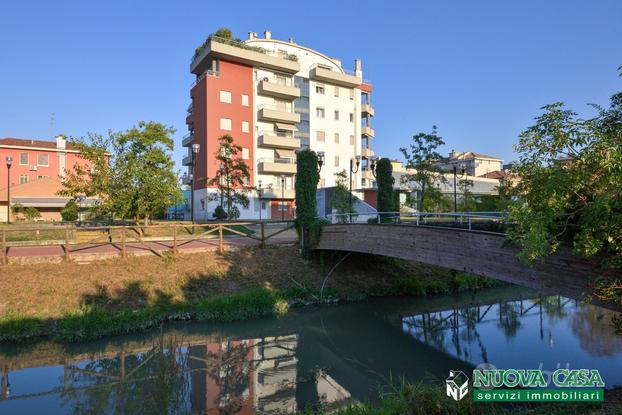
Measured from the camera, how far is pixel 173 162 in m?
21.3

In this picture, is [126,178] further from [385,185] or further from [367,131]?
[367,131]

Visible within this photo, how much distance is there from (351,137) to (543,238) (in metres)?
43.4

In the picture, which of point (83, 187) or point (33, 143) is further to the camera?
point (33, 143)

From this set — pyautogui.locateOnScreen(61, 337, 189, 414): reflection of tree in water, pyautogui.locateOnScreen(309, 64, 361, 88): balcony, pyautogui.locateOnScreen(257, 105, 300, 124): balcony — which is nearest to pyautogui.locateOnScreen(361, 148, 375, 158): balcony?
pyautogui.locateOnScreen(309, 64, 361, 88): balcony

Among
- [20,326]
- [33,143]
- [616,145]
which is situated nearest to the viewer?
[616,145]

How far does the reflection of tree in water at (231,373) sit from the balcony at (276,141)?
30812 mm

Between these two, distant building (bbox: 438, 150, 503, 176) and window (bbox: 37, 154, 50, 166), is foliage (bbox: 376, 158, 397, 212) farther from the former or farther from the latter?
distant building (bbox: 438, 150, 503, 176)

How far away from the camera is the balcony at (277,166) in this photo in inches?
1577

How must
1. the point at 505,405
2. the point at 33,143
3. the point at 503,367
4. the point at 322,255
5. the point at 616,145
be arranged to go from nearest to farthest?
the point at 616,145
the point at 505,405
the point at 503,367
the point at 322,255
the point at 33,143

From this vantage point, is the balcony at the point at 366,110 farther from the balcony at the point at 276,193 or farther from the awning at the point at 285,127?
the balcony at the point at 276,193

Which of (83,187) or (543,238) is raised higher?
(83,187)

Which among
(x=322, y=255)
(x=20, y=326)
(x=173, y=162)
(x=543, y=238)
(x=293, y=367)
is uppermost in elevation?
(x=173, y=162)

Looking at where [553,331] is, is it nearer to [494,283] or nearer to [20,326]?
[494,283]

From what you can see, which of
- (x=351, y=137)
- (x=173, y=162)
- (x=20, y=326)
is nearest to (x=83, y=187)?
→ (x=173, y=162)
